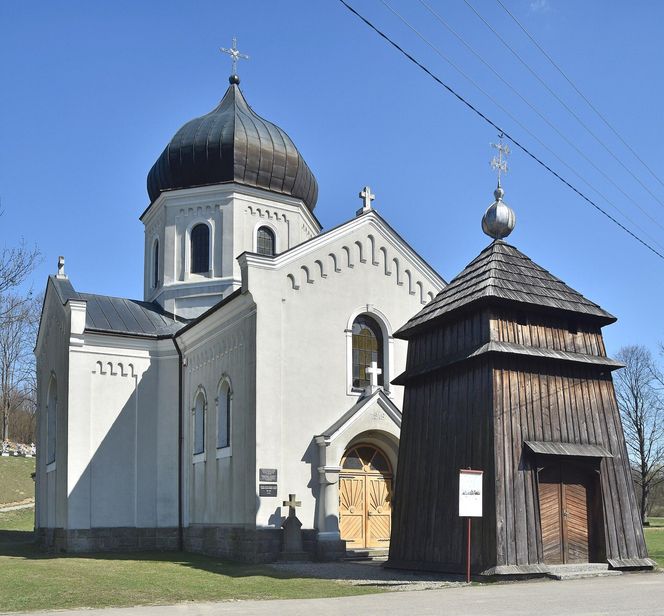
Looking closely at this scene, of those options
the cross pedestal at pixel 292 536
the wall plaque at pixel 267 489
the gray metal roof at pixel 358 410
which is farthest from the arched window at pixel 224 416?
the cross pedestal at pixel 292 536

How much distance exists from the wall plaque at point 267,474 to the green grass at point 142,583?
7.00ft

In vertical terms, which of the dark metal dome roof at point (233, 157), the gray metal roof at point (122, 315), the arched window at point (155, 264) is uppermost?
the dark metal dome roof at point (233, 157)

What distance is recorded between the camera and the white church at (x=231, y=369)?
22.1 metres

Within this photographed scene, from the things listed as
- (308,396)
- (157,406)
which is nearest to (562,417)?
(308,396)

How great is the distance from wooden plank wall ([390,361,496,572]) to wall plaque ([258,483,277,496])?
12.5 ft

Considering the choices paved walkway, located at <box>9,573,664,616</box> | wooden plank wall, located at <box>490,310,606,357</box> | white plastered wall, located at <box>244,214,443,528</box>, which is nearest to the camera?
paved walkway, located at <box>9,573,664,616</box>

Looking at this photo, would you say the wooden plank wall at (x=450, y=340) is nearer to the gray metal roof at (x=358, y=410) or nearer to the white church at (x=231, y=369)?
the gray metal roof at (x=358, y=410)

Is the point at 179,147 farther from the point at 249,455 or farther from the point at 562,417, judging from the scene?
the point at 562,417

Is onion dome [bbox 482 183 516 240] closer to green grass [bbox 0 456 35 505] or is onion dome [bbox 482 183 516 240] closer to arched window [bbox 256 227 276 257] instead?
arched window [bbox 256 227 276 257]

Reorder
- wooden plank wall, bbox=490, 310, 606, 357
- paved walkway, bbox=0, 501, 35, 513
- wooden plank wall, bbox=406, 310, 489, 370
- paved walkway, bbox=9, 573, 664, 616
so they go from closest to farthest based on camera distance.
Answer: paved walkway, bbox=9, 573, 664, 616 → wooden plank wall, bbox=490, 310, 606, 357 → wooden plank wall, bbox=406, 310, 489, 370 → paved walkway, bbox=0, 501, 35, 513

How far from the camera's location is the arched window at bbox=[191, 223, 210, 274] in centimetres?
2984

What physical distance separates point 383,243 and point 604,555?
37.1 feet

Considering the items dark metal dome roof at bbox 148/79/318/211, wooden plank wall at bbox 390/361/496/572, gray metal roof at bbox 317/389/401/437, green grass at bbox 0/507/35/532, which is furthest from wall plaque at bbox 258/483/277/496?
green grass at bbox 0/507/35/532

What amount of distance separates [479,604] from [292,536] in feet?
31.7
